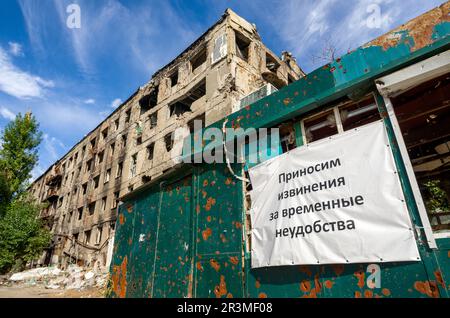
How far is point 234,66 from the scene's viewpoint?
13430 millimetres

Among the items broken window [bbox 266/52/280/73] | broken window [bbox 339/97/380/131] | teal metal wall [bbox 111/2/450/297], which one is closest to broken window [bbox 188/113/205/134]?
broken window [bbox 266/52/280/73]

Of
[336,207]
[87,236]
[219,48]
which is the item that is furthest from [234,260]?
[87,236]

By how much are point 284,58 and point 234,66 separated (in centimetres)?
714

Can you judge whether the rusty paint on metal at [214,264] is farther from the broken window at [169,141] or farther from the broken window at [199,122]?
the broken window at [169,141]

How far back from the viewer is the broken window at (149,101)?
1995 centimetres

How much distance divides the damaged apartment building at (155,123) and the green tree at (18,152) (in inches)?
181

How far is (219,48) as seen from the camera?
47.6ft

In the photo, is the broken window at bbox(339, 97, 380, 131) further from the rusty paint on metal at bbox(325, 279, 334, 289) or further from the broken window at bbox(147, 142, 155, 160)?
the broken window at bbox(147, 142, 155, 160)

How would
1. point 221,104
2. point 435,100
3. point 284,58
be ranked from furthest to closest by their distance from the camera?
point 284,58
point 221,104
point 435,100

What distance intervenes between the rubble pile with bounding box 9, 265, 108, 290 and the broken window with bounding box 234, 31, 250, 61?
47.4 ft

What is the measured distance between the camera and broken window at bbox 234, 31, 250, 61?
14.9 meters

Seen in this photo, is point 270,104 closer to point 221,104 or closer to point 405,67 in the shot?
point 405,67

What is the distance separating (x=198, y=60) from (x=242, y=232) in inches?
590
